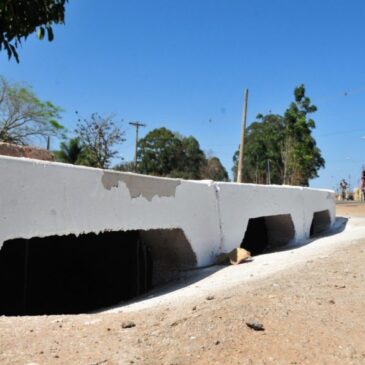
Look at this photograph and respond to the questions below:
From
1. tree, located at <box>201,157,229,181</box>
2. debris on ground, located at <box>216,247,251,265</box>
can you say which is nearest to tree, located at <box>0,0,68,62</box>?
debris on ground, located at <box>216,247,251,265</box>

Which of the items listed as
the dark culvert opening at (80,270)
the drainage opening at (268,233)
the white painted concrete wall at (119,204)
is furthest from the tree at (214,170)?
the dark culvert opening at (80,270)

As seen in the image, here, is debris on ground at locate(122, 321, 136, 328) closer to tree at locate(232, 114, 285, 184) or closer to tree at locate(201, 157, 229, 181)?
tree at locate(232, 114, 285, 184)

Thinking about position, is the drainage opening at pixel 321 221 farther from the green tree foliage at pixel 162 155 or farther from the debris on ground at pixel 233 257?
the green tree foliage at pixel 162 155

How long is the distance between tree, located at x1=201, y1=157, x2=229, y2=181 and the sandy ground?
165ft

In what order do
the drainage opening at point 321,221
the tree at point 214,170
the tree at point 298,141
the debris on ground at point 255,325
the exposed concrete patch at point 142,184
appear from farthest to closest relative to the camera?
the tree at point 214,170
the tree at point 298,141
the drainage opening at point 321,221
the exposed concrete patch at point 142,184
the debris on ground at point 255,325

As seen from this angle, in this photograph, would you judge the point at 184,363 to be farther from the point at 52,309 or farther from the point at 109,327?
the point at 52,309

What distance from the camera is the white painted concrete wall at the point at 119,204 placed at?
428 cm

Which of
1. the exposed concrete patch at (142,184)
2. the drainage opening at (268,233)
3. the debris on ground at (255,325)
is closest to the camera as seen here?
Result: the debris on ground at (255,325)

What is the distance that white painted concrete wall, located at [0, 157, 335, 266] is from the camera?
4.28m

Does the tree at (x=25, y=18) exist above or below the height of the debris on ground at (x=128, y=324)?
above

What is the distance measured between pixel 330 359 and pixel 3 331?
2149 millimetres

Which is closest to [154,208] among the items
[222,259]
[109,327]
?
[222,259]

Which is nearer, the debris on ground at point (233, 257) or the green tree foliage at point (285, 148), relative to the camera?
the debris on ground at point (233, 257)

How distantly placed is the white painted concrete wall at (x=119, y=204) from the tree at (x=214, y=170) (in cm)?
4686
